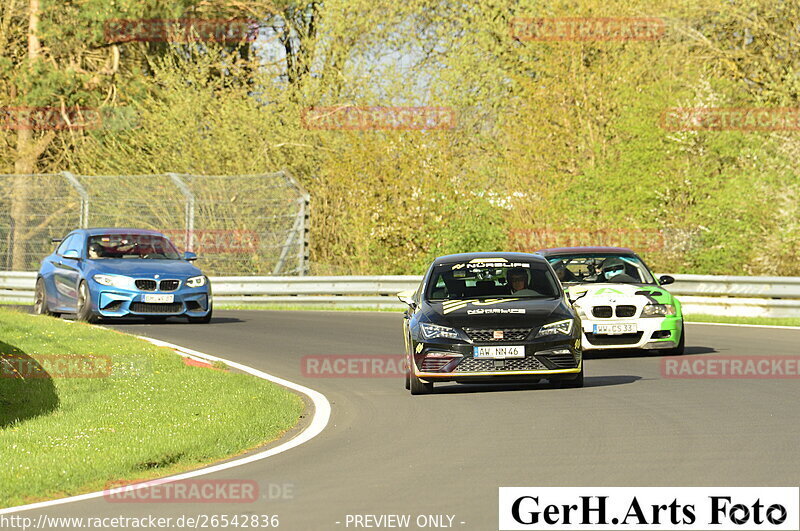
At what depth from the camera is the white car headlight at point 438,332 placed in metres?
14.5

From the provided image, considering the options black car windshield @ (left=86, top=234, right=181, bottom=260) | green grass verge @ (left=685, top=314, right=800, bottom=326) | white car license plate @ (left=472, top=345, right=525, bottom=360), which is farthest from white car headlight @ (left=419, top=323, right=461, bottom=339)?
green grass verge @ (left=685, top=314, right=800, bottom=326)

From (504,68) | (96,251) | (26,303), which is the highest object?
(504,68)

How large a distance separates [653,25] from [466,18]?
30.2 feet

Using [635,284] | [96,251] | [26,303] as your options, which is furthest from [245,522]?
[26,303]

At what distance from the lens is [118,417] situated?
12.8m

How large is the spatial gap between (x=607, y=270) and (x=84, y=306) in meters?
8.99

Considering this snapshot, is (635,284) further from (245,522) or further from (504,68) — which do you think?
(504,68)

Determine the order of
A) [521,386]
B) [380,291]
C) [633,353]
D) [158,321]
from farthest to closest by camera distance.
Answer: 1. [380,291]
2. [158,321]
3. [633,353]
4. [521,386]

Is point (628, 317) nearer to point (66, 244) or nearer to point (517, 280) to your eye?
point (517, 280)

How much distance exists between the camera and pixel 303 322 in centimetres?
2600

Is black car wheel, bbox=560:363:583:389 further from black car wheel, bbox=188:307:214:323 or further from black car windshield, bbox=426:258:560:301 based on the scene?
black car wheel, bbox=188:307:214:323

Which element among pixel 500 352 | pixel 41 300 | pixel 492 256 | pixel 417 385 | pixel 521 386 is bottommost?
pixel 41 300

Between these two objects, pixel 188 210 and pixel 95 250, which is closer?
pixel 95 250

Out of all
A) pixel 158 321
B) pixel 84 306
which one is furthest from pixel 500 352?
pixel 158 321
